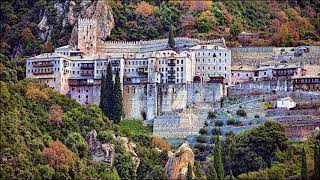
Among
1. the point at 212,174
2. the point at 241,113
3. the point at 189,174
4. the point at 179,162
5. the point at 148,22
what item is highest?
the point at 148,22

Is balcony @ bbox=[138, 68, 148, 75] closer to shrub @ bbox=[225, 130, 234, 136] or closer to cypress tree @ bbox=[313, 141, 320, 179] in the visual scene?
shrub @ bbox=[225, 130, 234, 136]

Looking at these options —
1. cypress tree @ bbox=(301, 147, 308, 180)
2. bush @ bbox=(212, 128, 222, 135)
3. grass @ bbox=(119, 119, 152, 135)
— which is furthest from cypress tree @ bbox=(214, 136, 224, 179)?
grass @ bbox=(119, 119, 152, 135)

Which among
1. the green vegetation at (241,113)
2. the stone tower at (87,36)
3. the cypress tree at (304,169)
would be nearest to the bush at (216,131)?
the green vegetation at (241,113)

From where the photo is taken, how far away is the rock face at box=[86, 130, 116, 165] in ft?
365

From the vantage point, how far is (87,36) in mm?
131250

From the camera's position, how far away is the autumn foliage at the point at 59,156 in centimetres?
10638

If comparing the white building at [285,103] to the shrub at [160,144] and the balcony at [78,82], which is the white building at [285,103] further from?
the balcony at [78,82]

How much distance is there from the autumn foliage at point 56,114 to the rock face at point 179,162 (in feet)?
36.3

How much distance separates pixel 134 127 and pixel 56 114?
8323 millimetres

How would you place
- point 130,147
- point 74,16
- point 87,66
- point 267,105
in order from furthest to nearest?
point 74,16 → point 87,66 → point 267,105 → point 130,147

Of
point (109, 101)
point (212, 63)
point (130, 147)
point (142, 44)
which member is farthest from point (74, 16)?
point (130, 147)

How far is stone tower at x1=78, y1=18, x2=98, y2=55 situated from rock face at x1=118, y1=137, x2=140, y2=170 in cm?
1781

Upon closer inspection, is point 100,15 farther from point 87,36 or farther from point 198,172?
point 198,172

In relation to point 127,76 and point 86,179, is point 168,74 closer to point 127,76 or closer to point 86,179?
point 127,76
